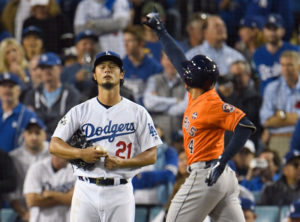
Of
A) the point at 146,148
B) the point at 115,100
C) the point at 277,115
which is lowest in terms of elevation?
the point at 277,115

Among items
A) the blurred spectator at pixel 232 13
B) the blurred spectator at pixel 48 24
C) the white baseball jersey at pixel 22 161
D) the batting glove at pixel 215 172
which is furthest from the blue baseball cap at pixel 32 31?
the batting glove at pixel 215 172

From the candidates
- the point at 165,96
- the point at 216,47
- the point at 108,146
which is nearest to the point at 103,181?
the point at 108,146

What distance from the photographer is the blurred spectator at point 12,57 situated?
7961 millimetres

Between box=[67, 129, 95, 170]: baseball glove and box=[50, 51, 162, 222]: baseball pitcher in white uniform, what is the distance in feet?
0.08

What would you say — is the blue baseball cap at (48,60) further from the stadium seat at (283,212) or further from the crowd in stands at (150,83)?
the stadium seat at (283,212)

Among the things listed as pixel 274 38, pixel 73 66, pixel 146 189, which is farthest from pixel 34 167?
pixel 274 38

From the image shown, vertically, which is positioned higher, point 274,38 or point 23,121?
point 274,38

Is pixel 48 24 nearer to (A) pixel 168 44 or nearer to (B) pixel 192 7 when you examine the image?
(B) pixel 192 7

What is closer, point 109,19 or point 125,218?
point 125,218

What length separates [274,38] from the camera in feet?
26.4

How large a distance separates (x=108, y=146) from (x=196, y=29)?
4.56 m

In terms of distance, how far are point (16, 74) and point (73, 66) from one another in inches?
27.1

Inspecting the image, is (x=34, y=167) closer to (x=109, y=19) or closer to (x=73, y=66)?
(x=73, y=66)

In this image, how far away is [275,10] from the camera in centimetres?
888
